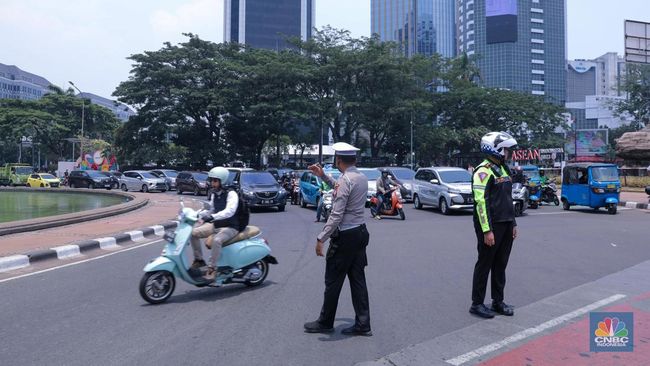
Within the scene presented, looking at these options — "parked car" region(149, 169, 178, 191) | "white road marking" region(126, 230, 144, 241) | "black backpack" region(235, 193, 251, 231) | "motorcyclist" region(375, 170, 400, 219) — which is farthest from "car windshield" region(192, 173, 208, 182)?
"black backpack" region(235, 193, 251, 231)

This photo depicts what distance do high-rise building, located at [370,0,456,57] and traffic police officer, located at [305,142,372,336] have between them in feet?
444

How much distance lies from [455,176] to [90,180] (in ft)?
97.4

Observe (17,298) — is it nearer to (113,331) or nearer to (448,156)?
(113,331)

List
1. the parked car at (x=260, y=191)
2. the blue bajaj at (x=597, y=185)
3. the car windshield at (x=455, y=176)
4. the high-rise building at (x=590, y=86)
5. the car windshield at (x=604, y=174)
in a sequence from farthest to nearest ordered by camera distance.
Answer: the high-rise building at (x=590, y=86) → the parked car at (x=260, y=191) → the car windshield at (x=455, y=176) → the car windshield at (x=604, y=174) → the blue bajaj at (x=597, y=185)

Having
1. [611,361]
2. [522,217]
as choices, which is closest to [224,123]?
[522,217]

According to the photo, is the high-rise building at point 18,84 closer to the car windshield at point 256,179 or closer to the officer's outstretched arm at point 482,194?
the car windshield at point 256,179

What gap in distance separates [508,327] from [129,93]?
1831 inches

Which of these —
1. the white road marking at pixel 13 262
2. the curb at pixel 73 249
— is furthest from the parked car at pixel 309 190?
the white road marking at pixel 13 262

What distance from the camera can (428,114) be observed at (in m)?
47.4

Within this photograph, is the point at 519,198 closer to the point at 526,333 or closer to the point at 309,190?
the point at 309,190

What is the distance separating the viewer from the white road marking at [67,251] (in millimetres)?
9984

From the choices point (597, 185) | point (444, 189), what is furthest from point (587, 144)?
point (444, 189)

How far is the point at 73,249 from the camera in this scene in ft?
33.9

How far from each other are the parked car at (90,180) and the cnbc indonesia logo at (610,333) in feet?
128
